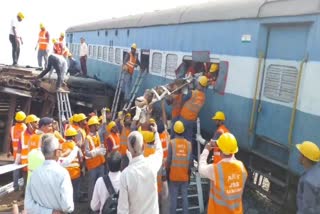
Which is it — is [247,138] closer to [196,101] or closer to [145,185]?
[196,101]

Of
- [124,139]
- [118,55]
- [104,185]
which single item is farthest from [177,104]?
[118,55]

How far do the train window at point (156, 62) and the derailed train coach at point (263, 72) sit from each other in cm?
86

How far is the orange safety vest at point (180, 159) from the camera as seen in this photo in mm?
5829

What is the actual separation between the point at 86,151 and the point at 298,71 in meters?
3.47

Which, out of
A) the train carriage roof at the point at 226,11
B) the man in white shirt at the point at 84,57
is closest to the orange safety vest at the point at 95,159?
the train carriage roof at the point at 226,11

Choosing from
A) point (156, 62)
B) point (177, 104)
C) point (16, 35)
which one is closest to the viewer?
point (177, 104)

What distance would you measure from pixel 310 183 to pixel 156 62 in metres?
6.77

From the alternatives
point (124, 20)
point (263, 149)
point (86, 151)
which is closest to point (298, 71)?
point (263, 149)

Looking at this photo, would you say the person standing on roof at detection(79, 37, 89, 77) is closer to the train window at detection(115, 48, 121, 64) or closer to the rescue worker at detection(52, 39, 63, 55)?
the rescue worker at detection(52, 39, 63, 55)

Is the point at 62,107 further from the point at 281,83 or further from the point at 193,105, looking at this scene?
the point at 281,83

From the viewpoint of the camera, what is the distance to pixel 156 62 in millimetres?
10148

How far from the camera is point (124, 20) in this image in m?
12.8

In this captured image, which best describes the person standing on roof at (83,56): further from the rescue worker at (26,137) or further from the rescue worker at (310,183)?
the rescue worker at (310,183)

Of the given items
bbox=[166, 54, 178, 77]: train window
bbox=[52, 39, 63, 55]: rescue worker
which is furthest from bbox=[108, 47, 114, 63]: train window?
bbox=[166, 54, 178, 77]: train window
